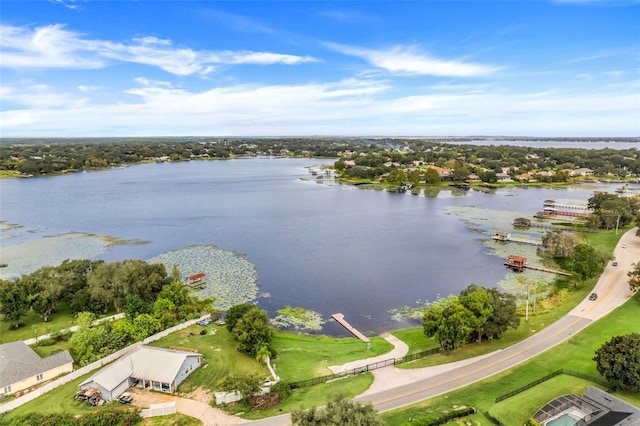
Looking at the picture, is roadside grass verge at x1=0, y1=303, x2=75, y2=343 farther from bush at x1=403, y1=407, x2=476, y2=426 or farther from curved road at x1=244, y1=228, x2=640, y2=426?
bush at x1=403, y1=407, x2=476, y2=426

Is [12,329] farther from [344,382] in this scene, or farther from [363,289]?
[363,289]

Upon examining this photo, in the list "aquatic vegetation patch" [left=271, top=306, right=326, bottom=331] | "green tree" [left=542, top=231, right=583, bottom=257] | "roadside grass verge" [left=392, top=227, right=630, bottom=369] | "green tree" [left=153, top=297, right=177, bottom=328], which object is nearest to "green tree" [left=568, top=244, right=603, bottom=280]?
"roadside grass verge" [left=392, top=227, right=630, bottom=369]

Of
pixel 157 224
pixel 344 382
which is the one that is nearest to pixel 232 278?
pixel 344 382

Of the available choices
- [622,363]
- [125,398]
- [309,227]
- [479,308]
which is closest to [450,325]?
[479,308]

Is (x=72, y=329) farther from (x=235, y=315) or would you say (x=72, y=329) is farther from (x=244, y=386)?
(x=244, y=386)

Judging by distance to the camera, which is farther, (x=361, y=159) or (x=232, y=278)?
(x=361, y=159)

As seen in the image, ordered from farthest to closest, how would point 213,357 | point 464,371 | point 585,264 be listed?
point 585,264, point 213,357, point 464,371
